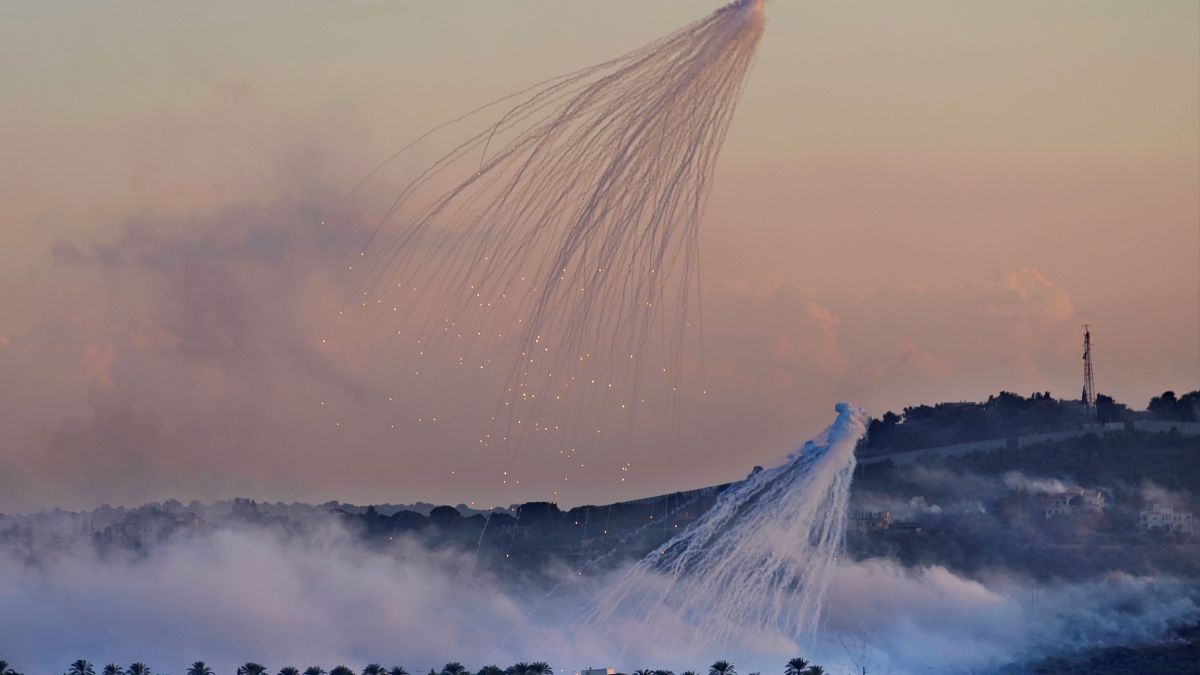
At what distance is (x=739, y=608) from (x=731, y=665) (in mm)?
6956

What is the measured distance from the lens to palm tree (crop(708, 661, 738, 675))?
564 feet

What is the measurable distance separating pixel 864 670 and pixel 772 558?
161 ft

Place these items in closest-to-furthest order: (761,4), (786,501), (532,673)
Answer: (761,4)
(786,501)
(532,673)

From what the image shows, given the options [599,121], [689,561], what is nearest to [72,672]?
[689,561]

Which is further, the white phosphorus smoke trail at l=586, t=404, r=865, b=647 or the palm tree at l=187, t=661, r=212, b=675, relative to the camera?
the palm tree at l=187, t=661, r=212, b=675

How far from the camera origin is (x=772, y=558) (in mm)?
138750

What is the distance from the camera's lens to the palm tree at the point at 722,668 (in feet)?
564

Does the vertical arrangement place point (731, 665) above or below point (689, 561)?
below

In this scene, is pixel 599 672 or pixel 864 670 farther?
pixel 864 670

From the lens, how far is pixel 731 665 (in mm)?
172125

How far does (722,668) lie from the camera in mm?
172125

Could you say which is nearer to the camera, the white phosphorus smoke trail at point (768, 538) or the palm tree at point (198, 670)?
the white phosphorus smoke trail at point (768, 538)

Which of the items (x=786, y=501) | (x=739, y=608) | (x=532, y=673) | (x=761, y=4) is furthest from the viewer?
(x=532, y=673)

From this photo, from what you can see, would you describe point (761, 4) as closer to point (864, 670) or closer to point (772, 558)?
point (772, 558)
